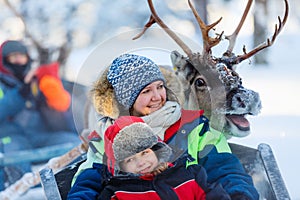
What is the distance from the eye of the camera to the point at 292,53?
801 cm

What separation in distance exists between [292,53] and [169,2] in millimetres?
1665

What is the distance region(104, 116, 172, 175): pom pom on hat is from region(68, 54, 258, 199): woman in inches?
2.2

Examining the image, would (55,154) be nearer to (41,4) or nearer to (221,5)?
(221,5)

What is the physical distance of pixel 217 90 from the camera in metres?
1.91

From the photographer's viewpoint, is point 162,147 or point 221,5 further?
point 221,5

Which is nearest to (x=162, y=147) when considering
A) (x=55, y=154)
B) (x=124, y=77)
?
(x=124, y=77)

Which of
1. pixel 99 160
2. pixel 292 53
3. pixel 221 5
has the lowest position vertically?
pixel 292 53

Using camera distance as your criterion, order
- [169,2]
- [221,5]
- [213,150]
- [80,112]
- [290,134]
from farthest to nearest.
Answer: [169,2]
[221,5]
[290,134]
[80,112]
[213,150]

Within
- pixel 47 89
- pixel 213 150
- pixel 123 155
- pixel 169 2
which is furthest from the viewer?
pixel 169 2

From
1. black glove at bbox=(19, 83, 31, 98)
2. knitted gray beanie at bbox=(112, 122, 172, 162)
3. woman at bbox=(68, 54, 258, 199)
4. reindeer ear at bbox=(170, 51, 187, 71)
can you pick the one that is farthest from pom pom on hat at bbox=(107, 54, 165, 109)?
black glove at bbox=(19, 83, 31, 98)

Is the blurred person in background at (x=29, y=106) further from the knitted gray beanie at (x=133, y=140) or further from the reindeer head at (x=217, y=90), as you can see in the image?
the knitted gray beanie at (x=133, y=140)

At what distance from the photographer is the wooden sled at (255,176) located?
1.86m

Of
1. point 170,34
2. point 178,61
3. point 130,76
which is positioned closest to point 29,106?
point 178,61

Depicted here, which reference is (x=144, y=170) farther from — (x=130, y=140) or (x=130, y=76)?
(x=130, y=76)
